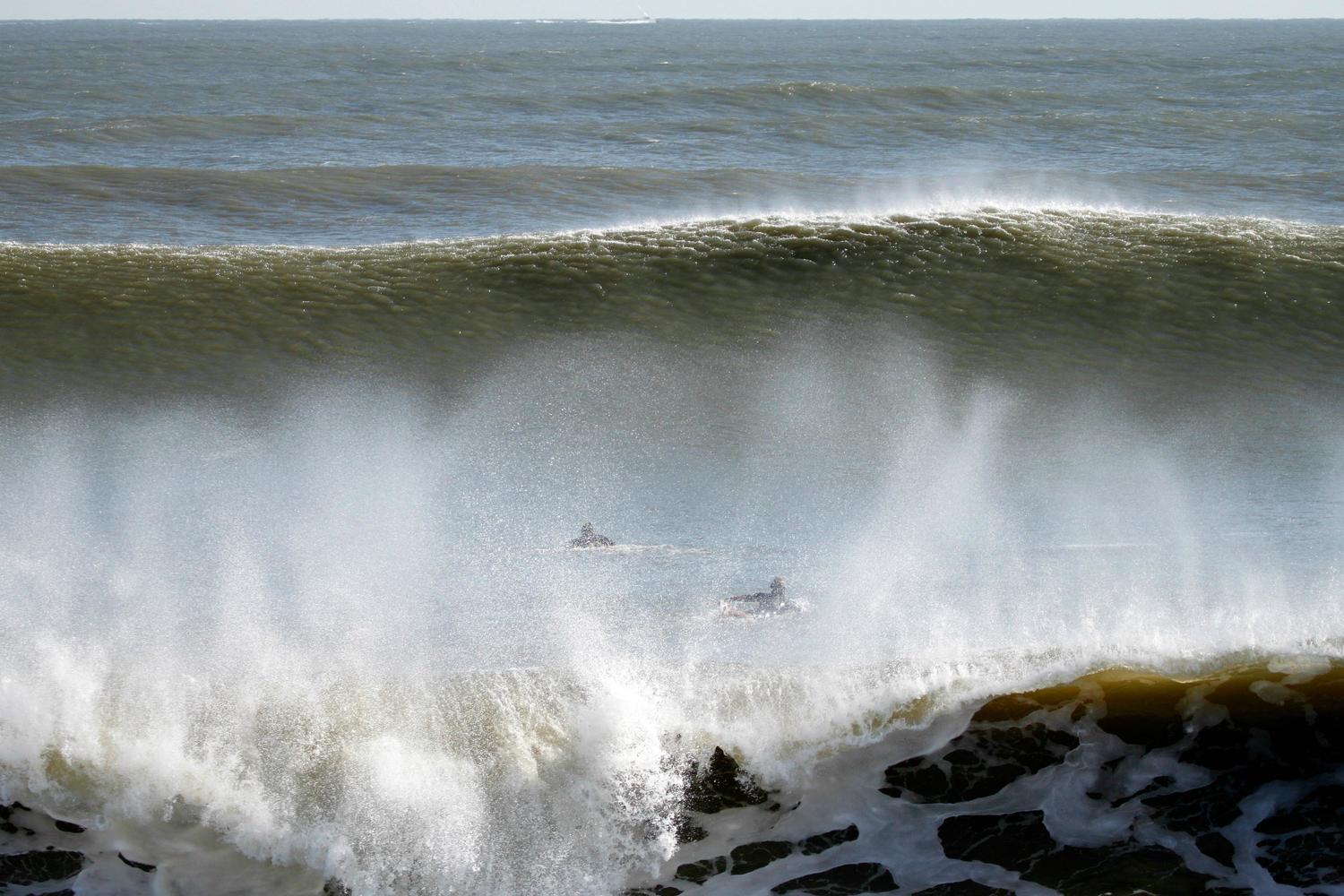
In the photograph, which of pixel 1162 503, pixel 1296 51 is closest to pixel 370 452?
pixel 1162 503

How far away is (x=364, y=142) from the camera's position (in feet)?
76.7

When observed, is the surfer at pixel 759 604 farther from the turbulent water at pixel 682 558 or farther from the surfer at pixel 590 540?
the surfer at pixel 590 540

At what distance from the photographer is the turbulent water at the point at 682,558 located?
4.34 m

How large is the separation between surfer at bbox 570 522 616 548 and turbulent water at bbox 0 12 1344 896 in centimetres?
8

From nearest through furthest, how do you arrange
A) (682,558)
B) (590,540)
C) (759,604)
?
(759,604) < (682,558) < (590,540)

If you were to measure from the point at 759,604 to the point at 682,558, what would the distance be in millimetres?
635

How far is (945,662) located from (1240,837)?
1.21 m

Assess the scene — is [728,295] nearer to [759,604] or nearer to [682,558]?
[682,558]

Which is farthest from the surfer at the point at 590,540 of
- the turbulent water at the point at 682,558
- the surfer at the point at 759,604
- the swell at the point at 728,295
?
the swell at the point at 728,295

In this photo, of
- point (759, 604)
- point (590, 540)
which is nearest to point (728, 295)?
point (590, 540)

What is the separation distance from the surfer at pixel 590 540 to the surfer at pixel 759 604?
79 cm

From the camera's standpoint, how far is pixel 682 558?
598 centimetres

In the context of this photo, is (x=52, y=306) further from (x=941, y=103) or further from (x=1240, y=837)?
(x=941, y=103)

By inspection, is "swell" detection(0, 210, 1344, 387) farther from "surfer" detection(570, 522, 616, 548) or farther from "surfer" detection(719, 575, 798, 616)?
"surfer" detection(719, 575, 798, 616)
